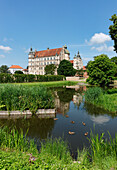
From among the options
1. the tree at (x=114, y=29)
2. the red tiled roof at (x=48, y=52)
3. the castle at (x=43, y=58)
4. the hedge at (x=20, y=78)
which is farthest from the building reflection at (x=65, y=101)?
the red tiled roof at (x=48, y=52)

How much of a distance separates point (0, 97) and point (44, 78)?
40753 mm

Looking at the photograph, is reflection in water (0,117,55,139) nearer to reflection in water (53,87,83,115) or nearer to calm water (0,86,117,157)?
calm water (0,86,117,157)

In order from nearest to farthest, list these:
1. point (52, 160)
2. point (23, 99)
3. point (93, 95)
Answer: point (52, 160) → point (23, 99) → point (93, 95)

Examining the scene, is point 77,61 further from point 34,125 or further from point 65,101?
point 34,125

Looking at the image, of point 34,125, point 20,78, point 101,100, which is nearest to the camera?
point 34,125

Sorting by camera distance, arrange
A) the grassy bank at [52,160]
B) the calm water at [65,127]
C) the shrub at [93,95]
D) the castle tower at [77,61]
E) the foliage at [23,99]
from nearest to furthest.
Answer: the grassy bank at [52,160], the calm water at [65,127], the foliage at [23,99], the shrub at [93,95], the castle tower at [77,61]

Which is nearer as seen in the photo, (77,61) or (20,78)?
(20,78)

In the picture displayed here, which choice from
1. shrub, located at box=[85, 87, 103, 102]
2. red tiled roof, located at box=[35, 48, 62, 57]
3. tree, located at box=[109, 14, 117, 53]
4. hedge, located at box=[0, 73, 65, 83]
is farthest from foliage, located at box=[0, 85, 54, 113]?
red tiled roof, located at box=[35, 48, 62, 57]

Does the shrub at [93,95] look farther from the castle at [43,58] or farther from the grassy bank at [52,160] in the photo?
the castle at [43,58]

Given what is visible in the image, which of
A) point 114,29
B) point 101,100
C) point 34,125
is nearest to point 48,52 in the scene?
point 114,29

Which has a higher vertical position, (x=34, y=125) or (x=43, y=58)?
(x=43, y=58)

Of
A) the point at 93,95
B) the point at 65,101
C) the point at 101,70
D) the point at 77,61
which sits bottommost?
the point at 65,101

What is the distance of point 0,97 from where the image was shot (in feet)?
31.0

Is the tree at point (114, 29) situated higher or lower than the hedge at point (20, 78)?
higher
